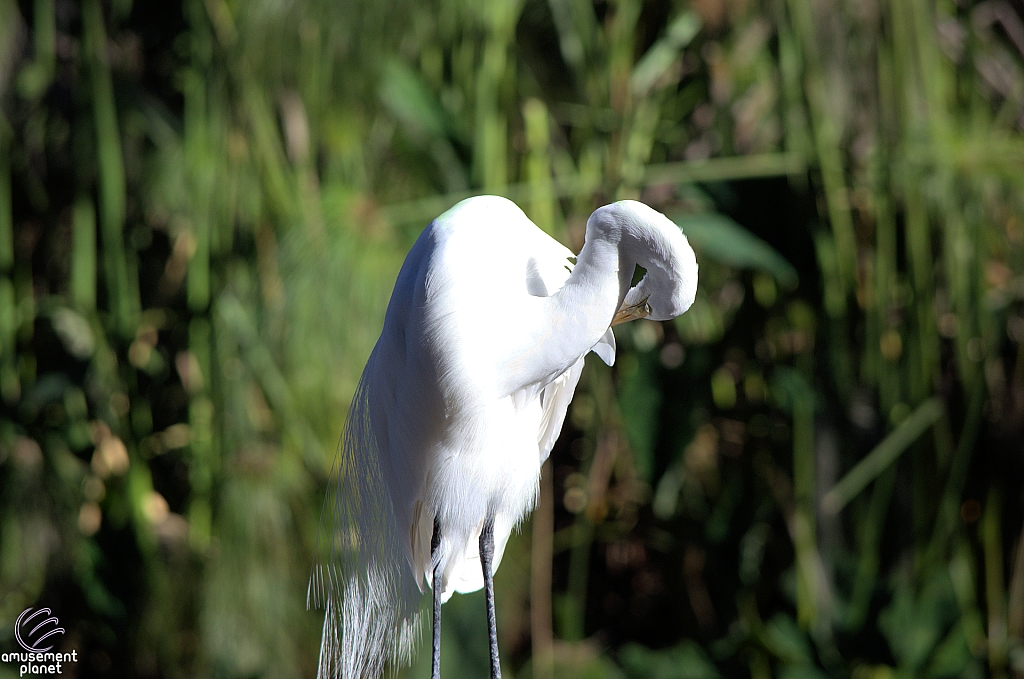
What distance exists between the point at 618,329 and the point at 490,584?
0.87m

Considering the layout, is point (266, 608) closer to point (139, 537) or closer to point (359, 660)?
point (139, 537)

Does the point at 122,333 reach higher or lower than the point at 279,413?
higher

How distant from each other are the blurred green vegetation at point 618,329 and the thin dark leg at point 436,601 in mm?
640

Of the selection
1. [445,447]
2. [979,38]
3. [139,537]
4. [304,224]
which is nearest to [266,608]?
[139,537]

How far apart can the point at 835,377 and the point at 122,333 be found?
128 centimetres

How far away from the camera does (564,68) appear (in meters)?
1.82

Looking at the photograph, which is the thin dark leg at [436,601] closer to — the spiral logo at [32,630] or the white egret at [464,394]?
the white egret at [464,394]

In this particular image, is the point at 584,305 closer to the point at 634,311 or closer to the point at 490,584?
the point at 634,311

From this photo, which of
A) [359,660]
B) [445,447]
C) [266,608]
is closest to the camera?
[445,447]

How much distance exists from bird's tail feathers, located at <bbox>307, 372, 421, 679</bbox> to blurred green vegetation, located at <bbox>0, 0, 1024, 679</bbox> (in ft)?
1.74

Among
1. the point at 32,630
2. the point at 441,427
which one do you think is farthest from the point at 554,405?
the point at 32,630

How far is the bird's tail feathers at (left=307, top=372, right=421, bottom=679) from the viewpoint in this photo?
83 cm

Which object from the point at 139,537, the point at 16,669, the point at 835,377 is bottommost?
the point at 16,669

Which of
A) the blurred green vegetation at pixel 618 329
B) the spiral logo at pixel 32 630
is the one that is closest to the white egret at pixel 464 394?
the blurred green vegetation at pixel 618 329
